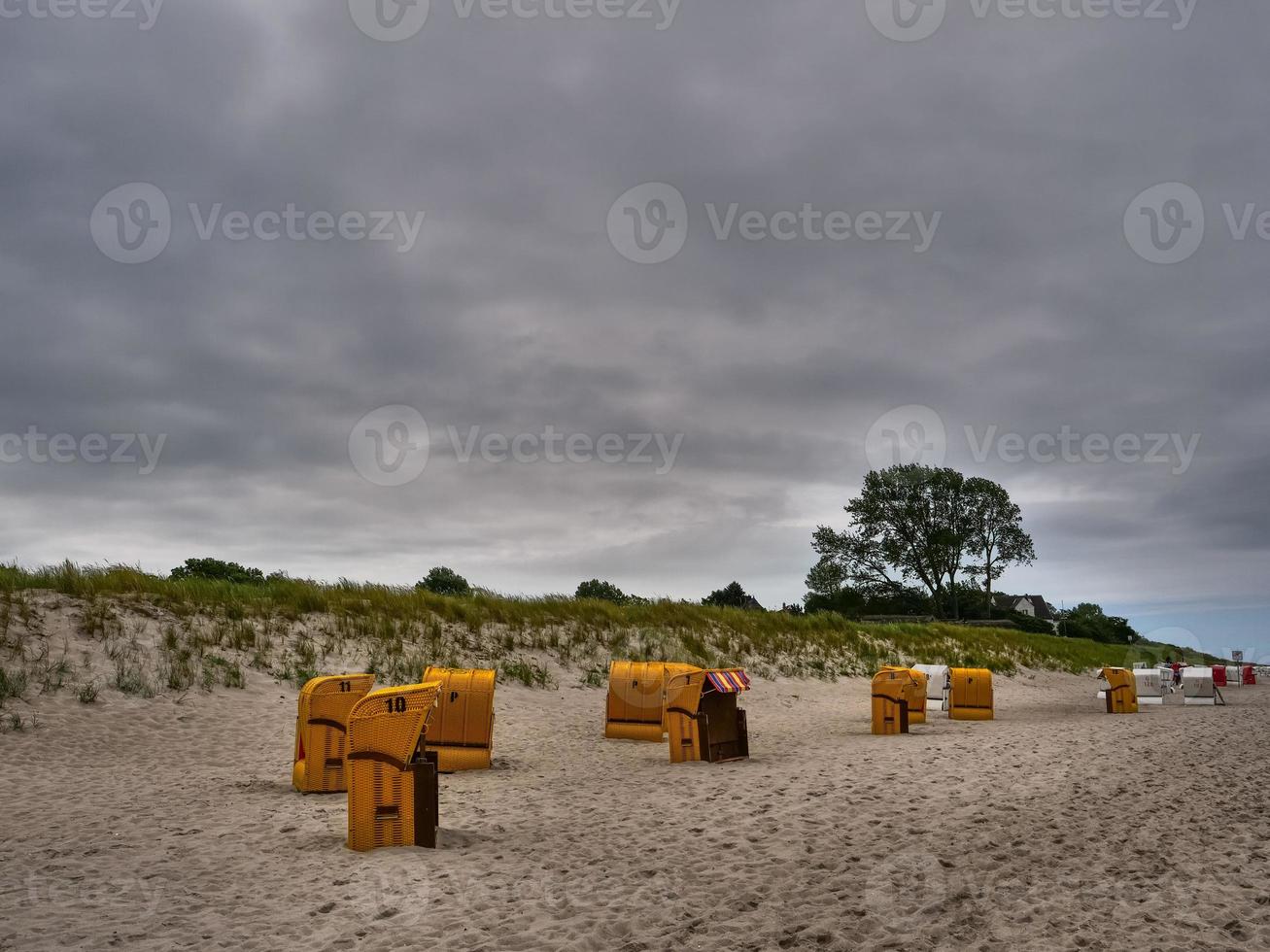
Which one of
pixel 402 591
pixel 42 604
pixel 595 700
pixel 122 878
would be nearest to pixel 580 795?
pixel 122 878

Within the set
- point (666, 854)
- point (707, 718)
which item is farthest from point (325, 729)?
point (707, 718)

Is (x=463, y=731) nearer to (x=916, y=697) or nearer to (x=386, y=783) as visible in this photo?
(x=386, y=783)

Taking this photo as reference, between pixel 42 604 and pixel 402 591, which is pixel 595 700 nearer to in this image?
pixel 402 591

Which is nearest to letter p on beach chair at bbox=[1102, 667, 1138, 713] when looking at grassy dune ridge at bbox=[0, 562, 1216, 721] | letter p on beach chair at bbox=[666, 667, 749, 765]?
grassy dune ridge at bbox=[0, 562, 1216, 721]

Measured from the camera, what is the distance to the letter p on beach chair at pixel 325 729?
35.7ft

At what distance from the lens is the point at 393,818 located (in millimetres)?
8039

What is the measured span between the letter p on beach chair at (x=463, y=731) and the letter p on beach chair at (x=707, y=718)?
2.91 metres

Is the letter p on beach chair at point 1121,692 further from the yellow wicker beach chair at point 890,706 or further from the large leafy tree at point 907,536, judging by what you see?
the large leafy tree at point 907,536

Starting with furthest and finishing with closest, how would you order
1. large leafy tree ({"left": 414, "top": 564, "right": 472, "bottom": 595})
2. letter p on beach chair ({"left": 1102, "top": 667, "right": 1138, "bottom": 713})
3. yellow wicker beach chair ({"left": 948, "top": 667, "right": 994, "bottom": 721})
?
large leafy tree ({"left": 414, "top": 564, "right": 472, "bottom": 595}), letter p on beach chair ({"left": 1102, "top": 667, "right": 1138, "bottom": 713}), yellow wicker beach chair ({"left": 948, "top": 667, "right": 994, "bottom": 721})

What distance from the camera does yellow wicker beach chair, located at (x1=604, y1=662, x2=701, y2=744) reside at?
55.1ft

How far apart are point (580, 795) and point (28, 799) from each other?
6402 millimetres

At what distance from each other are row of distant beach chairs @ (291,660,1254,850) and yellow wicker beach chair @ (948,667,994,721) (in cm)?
3

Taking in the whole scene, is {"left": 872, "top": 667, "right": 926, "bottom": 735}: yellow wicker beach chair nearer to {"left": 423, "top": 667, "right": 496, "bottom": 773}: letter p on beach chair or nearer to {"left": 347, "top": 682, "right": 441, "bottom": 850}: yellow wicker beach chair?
{"left": 423, "top": 667, "right": 496, "bottom": 773}: letter p on beach chair

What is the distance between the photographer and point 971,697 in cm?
2256
